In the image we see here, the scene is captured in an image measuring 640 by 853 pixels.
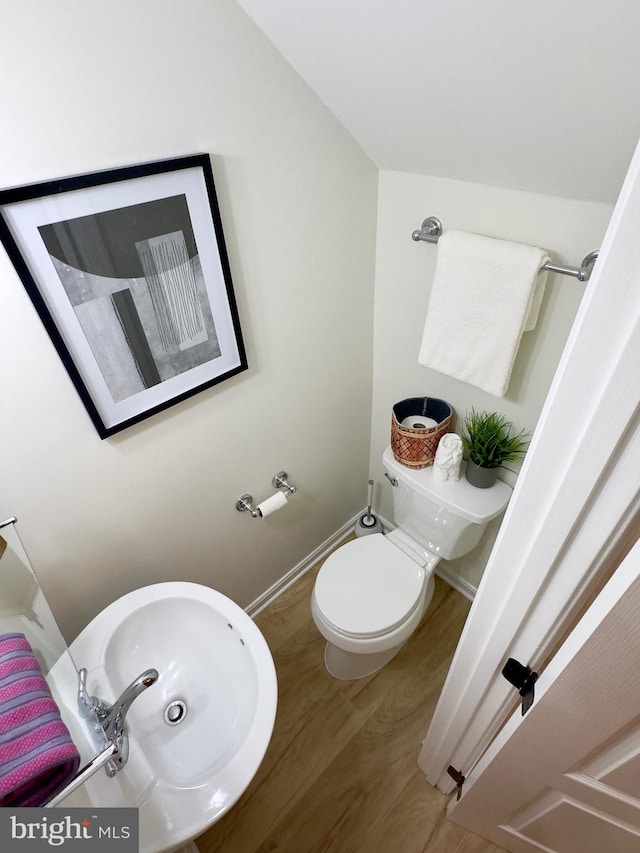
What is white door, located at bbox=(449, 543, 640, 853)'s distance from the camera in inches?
22.2

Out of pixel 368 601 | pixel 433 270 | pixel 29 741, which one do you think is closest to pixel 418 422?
pixel 433 270

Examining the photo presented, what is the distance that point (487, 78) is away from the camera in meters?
0.88

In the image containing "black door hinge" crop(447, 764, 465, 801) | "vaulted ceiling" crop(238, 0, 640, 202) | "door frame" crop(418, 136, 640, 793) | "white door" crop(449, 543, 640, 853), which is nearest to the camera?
"door frame" crop(418, 136, 640, 793)

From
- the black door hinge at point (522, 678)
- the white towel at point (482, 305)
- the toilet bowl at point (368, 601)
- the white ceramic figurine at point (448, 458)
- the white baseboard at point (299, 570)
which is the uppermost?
the white towel at point (482, 305)

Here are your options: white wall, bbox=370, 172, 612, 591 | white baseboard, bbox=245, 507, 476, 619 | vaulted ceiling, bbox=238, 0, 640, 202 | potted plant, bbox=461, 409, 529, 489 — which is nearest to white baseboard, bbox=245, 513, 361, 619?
white baseboard, bbox=245, 507, 476, 619

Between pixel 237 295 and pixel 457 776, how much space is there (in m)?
1.56

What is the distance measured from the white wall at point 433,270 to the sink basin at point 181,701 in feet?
3.21

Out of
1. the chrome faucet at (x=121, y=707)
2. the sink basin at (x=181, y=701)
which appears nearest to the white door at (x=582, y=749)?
the sink basin at (x=181, y=701)

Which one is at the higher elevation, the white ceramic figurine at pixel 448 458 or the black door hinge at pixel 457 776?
the white ceramic figurine at pixel 448 458

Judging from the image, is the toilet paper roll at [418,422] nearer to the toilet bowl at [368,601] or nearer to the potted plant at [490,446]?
the potted plant at [490,446]

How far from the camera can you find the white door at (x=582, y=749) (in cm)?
56

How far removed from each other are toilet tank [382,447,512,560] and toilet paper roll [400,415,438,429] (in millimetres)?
128

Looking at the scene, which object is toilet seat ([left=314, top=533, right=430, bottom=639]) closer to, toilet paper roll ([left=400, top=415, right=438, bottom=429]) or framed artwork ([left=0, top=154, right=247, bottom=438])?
toilet paper roll ([left=400, top=415, right=438, bottom=429])

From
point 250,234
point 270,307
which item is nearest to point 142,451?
point 270,307
